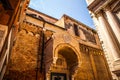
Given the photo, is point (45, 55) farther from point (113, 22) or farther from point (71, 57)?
point (113, 22)

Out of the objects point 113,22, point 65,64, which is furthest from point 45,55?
point 113,22

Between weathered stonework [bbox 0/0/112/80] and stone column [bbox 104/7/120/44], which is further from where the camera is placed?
weathered stonework [bbox 0/0/112/80]

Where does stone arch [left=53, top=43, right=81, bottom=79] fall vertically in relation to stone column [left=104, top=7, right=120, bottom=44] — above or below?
below

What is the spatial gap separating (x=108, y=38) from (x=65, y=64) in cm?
484

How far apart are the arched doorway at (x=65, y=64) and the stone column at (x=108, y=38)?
3.12 metres

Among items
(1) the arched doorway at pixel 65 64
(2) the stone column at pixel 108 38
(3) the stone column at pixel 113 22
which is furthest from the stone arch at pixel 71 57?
(3) the stone column at pixel 113 22

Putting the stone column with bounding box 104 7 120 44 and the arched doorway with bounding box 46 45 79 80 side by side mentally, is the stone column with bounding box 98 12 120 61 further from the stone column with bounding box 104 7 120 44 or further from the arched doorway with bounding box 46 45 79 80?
the arched doorway with bounding box 46 45 79 80

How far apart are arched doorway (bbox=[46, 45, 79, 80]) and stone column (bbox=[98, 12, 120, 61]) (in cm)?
312

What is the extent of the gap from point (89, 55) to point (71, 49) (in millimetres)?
4167

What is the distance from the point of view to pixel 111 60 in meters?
5.75

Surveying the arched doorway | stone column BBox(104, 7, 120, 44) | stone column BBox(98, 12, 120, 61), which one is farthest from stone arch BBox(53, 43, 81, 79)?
stone column BBox(104, 7, 120, 44)

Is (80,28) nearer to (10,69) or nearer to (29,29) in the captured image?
(29,29)

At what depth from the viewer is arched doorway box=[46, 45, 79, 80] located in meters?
8.64

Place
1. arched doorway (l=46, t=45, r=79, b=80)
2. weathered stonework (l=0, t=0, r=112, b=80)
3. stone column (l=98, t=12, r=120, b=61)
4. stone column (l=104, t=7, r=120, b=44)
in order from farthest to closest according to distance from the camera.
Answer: arched doorway (l=46, t=45, r=79, b=80), weathered stonework (l=0, t=0, r=112, b=80), stone column (l=104, t=7, r=120, b=44), stone column (l=98, t=12, r=120, b=61)
